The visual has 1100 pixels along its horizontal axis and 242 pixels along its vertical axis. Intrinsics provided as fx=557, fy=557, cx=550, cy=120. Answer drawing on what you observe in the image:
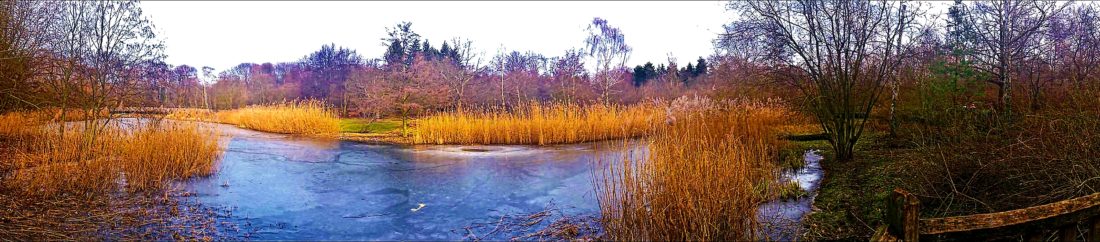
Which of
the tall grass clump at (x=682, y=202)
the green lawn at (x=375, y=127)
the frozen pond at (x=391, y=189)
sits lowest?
the frozen pond at (x=391, y=189)

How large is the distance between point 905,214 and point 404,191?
521 centimetres

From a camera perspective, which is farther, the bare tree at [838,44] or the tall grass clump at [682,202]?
the bare tree at [838,44]

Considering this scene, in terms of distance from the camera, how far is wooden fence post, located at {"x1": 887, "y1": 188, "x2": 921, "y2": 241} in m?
1.72

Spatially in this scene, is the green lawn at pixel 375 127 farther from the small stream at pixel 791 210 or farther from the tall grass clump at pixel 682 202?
the tall grass clump at pixel 682 202

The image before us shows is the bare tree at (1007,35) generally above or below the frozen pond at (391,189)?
above

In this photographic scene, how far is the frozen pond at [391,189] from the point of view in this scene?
466 centimetres

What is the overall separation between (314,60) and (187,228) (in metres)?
35.9

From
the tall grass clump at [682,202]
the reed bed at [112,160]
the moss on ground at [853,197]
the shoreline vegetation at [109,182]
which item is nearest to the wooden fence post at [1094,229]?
the moss on ground at [853,197]

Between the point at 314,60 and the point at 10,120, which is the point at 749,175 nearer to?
the point at 10,120

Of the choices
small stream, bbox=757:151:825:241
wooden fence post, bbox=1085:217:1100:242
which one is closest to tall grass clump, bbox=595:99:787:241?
small stream, bbox=757:151:825:241

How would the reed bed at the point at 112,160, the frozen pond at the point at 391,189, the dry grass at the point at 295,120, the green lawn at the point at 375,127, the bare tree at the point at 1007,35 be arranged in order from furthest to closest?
the green lawn at the point at 375,127, the dry grass at the point at 295,120, the bare tree at the point at 1007,35, the reed bed at the point at 112,160, the frozen pond at the point at 391,189

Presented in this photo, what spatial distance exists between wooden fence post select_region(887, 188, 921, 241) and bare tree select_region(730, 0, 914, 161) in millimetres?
4418

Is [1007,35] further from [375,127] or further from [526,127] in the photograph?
[375,127]

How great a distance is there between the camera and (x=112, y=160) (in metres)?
5.98
